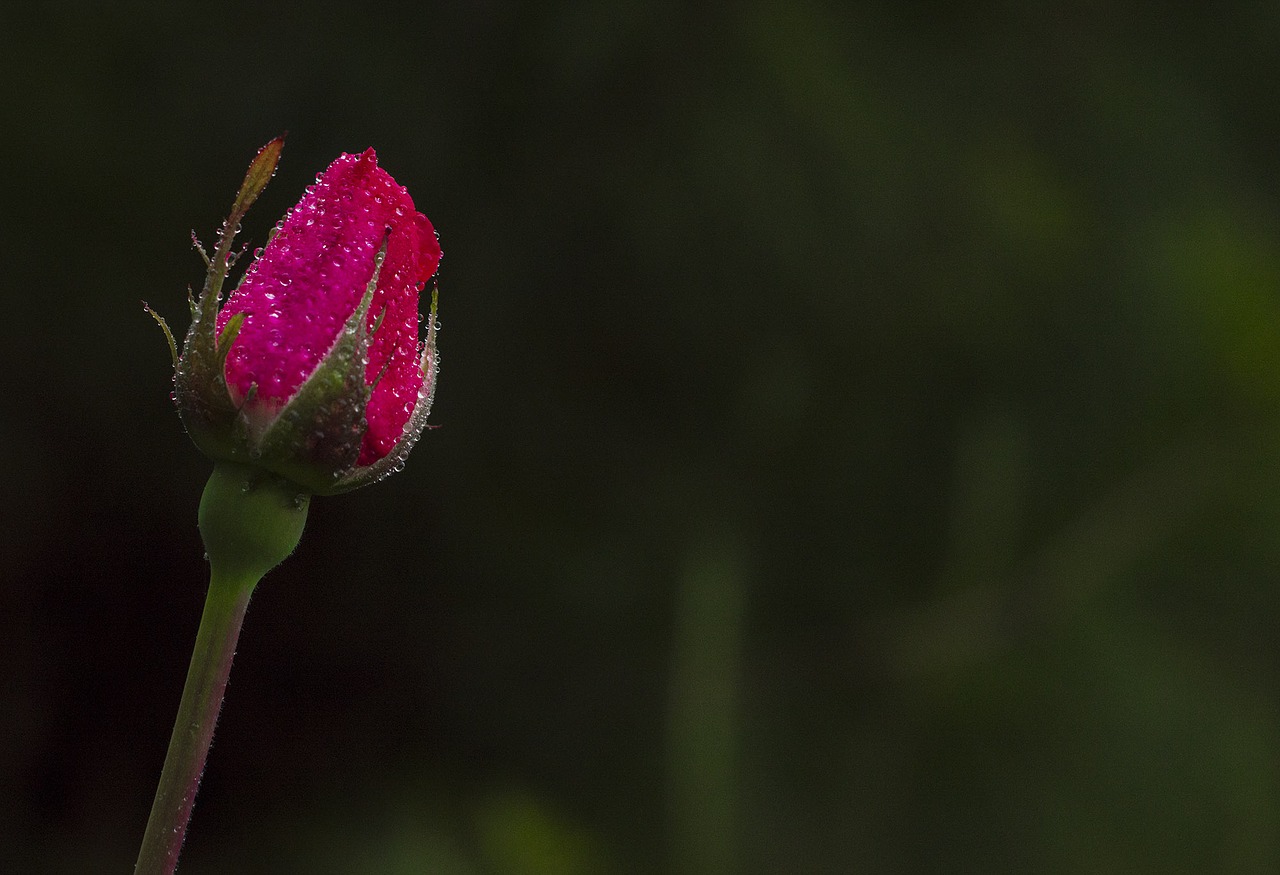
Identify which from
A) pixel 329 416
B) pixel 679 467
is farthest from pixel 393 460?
pixel 679 467

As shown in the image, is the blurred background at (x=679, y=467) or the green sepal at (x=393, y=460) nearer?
the green sepal at (x=393, y=460)

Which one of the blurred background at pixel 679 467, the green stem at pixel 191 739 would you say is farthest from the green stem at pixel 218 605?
the blurred background at pixel 679 467

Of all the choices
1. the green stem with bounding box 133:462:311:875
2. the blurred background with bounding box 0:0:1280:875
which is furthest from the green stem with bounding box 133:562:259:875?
the blurred background with bounding box 0:0:1280:875

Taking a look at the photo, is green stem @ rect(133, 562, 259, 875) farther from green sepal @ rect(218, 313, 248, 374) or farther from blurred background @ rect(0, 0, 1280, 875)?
blurred background @ rect(0, 0, 1280, 875)

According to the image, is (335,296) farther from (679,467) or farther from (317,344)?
(679,467)

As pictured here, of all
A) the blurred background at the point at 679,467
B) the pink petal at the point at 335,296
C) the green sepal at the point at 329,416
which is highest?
the blurred background at the point at 679,467

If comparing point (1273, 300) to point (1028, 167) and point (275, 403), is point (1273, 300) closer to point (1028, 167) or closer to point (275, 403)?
point (1028, 167)

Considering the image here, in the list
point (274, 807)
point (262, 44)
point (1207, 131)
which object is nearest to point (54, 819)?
point (274, 807)

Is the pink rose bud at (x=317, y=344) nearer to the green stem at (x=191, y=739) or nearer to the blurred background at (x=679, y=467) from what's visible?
the green stem at (x=191, y=739)
